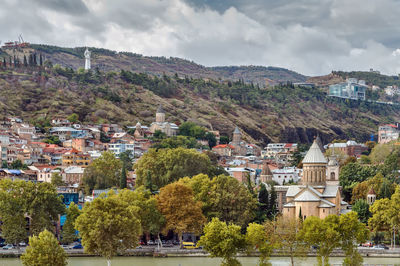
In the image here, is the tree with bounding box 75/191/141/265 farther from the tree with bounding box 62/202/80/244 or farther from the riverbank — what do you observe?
the tree with bounding box 62/202/80/244

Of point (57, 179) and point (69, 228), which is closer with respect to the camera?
point (69, 228)

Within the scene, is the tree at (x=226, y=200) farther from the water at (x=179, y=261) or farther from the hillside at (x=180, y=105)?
the hillside at (x=180, y=105)

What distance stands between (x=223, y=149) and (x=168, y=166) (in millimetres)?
45453

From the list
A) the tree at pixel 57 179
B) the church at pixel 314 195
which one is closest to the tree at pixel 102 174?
the tree at pixel 57 179

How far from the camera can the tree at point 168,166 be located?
70438mm

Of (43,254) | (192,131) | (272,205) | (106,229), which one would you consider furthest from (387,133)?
(43,254)

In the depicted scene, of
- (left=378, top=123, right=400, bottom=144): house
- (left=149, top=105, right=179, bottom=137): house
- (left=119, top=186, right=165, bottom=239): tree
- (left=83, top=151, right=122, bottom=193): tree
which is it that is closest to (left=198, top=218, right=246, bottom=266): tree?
(left=119, top=186, right=165, bottom=239): tree

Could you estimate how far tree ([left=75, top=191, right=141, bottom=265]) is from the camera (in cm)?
4444

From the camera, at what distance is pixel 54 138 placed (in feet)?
344

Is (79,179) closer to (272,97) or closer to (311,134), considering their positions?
(311,134)

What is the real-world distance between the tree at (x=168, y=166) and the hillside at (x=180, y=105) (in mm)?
48091

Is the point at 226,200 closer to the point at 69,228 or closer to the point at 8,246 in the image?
the point at 69,228

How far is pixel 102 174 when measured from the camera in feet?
245

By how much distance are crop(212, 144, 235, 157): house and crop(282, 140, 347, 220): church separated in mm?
50211
